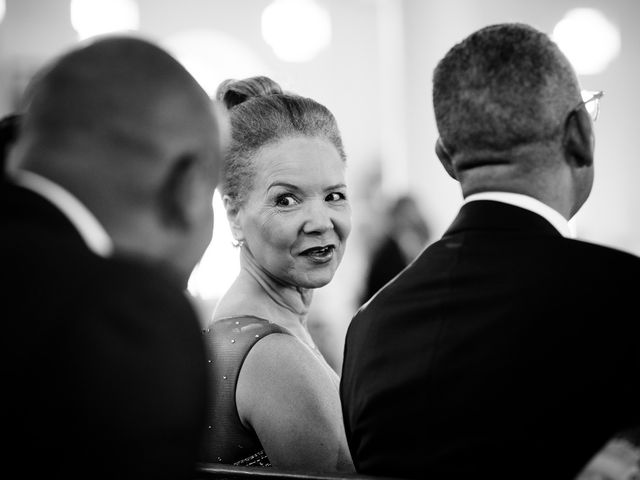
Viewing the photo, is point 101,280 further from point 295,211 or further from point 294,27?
point 294,27

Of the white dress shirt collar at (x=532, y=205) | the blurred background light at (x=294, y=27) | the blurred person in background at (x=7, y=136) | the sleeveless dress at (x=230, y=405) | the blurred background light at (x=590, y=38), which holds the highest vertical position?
the blurred background light at (x=294, y=27)

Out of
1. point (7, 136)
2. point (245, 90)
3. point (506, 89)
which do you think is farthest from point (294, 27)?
point (7, 136)

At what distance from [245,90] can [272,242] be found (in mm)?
401

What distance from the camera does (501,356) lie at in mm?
1344

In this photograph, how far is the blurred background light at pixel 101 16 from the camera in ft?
24.5

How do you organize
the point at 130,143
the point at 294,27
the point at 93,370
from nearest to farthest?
the point at 93,370
the point at 130,143
the point at 294,27

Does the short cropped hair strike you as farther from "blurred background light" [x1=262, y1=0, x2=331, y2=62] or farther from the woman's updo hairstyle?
"blurred background light" [x1=262, y1=0, x2=331, y2=62]

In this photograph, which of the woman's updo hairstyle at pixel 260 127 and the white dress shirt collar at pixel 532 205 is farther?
the woman's updo hairstyle at pixel 260 127

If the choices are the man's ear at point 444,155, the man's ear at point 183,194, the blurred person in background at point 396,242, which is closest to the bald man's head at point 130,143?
the man's ear at point 183,194

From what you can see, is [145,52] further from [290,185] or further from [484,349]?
[290,185]

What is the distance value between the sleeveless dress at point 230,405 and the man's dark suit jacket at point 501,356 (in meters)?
0.37

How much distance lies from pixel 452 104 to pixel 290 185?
615 mm

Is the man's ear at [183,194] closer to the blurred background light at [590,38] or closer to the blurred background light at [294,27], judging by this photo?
the blurred background light at [590,38]

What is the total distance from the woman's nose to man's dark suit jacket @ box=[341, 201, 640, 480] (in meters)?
0.58
